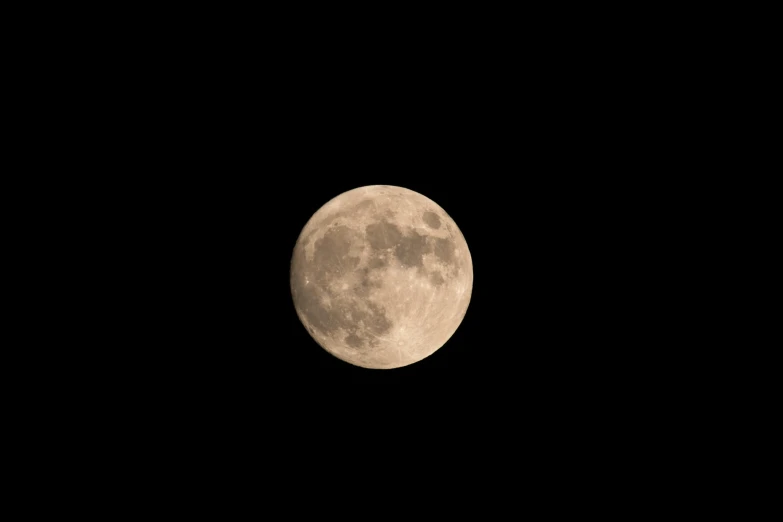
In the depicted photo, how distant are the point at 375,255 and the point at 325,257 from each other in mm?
485

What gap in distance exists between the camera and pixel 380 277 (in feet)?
12.9

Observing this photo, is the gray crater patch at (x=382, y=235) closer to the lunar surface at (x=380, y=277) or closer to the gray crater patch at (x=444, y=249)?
the lunar surface at (x=380, y=277)

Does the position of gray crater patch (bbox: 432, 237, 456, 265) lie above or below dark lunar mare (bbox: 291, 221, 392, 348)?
above

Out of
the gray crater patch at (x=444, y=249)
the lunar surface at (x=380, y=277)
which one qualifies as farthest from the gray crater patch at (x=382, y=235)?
the gray crater patch at (x=444, y=249)

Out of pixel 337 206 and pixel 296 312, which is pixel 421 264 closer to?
pixel 337 206

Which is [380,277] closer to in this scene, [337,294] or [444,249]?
[337,294]

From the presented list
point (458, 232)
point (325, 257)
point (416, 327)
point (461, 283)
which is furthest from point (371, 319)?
point (458, 232)

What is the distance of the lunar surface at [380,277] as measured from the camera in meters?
3.98

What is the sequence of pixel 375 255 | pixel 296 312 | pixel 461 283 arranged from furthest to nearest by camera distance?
pixel 296 312 → pixel 461 283 → pixel 375 255

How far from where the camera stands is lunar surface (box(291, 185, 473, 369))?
398 centimetres

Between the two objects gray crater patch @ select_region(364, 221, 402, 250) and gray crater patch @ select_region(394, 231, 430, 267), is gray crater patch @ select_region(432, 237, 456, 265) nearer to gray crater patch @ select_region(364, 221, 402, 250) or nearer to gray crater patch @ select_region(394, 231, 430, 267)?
gray crater patch @ select_region(394, 231, 430, 267)

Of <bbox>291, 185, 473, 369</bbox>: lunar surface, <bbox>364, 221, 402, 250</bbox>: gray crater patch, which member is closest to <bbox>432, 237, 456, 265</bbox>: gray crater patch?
<bbox>291, 185, 473, 369</bbox>: lunar surface

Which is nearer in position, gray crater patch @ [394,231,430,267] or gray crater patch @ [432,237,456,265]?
gray crater patch @ [394,231,430,267]

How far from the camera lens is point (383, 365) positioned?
4527 mm
